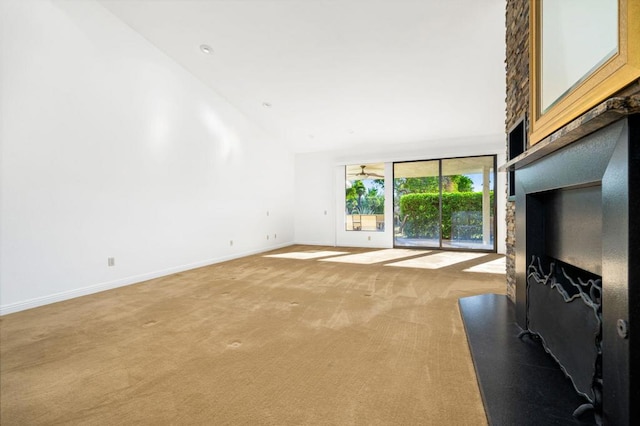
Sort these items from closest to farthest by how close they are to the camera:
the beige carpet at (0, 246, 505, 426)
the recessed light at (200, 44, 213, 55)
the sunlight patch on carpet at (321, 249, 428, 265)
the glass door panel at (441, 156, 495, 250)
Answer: the beige carpet at (0, 246, 505, 426), the recessed light at (200, 44, 213, 55), the sunlight patch on carpet at (321, 249, 428, 265), the glass door panel at (441, 156, 495, 250)

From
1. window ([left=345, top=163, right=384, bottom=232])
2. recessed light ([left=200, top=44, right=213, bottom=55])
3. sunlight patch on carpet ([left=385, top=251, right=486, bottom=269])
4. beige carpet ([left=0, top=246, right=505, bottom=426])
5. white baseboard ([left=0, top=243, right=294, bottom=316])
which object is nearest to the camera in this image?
beige carpet ([left=0, top=246, right=505, bottom=426])

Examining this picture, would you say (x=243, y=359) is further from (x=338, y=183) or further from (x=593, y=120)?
(x=338, y=183)

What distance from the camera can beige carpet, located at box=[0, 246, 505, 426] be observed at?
4.77ft

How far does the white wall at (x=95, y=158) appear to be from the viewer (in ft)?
10.1

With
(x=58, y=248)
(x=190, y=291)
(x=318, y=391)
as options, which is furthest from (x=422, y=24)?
(x=58, y=248)

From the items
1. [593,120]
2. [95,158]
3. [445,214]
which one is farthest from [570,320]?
[445,214]

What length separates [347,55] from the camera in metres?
4.29

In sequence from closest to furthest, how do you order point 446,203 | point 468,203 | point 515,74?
point 515,74, point 468,203, point 446,203

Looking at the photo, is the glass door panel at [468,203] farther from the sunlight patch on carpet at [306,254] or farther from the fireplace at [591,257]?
the fireplace at [591,257]

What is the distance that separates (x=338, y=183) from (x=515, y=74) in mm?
5652

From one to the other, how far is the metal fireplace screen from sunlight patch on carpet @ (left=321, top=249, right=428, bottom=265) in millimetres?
3717

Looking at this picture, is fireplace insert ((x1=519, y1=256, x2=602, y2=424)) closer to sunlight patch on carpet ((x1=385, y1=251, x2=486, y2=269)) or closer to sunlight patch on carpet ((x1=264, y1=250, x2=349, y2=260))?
sunlight patch on carpet ((x1=385, y1=251, x2=486, y2=269))

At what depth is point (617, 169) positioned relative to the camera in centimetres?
102

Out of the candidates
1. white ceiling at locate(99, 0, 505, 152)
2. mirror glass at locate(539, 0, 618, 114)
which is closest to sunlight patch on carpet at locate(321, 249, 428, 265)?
white ceiling at locate(99, 0, 505, 152)
